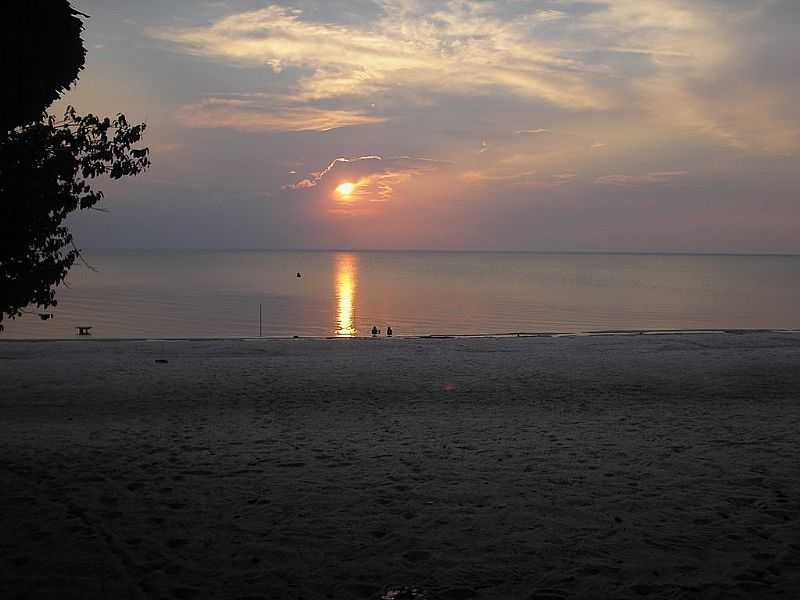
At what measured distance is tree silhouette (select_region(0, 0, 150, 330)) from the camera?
28.3 feet

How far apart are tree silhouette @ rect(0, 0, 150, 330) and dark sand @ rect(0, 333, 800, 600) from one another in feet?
10.3

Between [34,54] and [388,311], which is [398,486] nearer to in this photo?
[34,54]

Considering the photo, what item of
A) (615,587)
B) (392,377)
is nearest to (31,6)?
(615,587)

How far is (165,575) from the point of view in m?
6.38

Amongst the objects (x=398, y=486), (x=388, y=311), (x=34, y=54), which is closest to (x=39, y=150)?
(x=34, y=54)

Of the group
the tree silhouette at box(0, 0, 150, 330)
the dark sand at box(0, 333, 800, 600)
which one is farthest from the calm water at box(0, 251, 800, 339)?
the tree silhouette at box(0, 0, 150, 330)

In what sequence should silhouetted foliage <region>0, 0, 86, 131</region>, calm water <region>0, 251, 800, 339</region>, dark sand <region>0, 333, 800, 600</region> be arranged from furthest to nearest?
calm water <region>0, 251, 800, 339</region>
silhouetted foliage <region>0, 0, 86, 131</region>
dark sand <region>0, 333, 800, 600</region>

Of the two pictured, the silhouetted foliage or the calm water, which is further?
the calm water

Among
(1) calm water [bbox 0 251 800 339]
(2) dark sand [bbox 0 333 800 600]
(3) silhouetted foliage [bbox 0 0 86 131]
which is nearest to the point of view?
(2) dark sand [bbox 0 333 800 600]

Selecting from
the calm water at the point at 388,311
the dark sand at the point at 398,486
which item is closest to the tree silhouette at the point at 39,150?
the dark sand at the point at 398,486

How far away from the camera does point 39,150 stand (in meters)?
8.61

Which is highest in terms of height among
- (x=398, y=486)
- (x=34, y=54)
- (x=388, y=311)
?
(x=34, y=54)

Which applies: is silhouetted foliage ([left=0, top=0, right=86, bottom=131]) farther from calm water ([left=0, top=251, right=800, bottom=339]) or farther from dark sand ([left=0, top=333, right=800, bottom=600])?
calm water ([left=0, top=251, right=800, bottom=339])

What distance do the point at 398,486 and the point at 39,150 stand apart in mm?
6608
